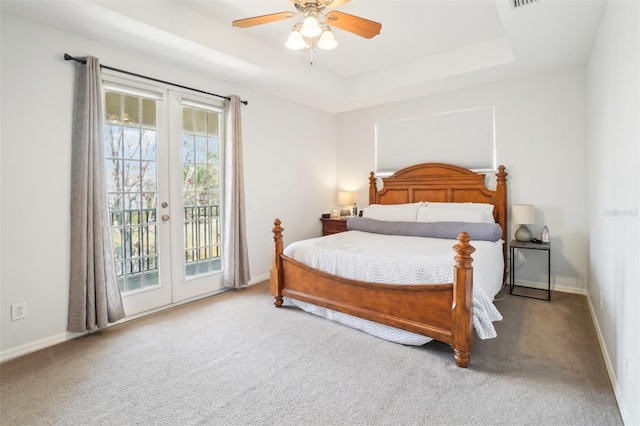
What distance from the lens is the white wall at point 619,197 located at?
1618mm

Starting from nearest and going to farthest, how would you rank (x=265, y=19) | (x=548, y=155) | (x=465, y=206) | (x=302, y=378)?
1. (x=302, y=378)
2. (x=265, y=19)
3. (x=548, y=155)
4. (x=465, y=206)

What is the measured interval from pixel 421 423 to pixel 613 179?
1.96 meters

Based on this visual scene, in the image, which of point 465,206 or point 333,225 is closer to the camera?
point 465,206

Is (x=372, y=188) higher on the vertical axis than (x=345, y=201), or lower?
higher

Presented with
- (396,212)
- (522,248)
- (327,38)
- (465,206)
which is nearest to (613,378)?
(522,248)

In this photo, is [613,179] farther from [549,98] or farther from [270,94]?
[270,94]

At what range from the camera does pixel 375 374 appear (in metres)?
2.20

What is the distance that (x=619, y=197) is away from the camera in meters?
2.00

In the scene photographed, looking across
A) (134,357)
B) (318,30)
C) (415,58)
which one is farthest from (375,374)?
(415,58)

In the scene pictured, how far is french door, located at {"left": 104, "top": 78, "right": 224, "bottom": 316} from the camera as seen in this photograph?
10.3ft

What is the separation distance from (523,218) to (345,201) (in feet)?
8.17

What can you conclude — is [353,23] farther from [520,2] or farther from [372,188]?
[372,188]

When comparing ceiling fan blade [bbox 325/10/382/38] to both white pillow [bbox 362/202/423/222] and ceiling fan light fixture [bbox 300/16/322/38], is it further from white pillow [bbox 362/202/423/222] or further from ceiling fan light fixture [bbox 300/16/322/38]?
white pillow [bbox 362/202/423/222]

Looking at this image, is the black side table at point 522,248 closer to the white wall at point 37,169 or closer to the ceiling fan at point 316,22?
the ceiling fan at point 316,22
